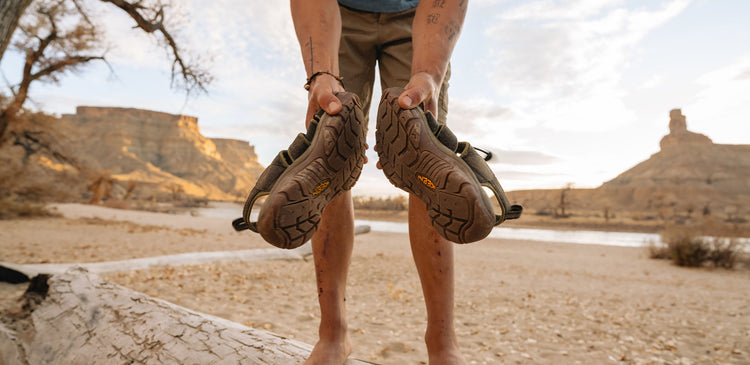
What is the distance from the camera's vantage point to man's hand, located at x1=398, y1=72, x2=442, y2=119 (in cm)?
108

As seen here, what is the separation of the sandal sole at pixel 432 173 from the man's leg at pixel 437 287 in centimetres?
33

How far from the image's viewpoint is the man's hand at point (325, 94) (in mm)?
1106

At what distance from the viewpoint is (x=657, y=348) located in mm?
2693

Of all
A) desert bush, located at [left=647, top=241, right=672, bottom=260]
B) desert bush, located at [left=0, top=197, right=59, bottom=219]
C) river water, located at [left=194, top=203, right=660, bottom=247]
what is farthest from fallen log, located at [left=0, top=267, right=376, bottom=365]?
river water, located at [left=194, top=203, right=660, bottom=247]

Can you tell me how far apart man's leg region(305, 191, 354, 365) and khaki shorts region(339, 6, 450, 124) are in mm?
584

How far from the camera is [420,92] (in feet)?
3.72

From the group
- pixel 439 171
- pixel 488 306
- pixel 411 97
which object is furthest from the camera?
pixel 488 306

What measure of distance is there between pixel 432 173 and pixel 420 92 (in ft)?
0.95

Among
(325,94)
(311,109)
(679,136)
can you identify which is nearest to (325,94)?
(325,94)

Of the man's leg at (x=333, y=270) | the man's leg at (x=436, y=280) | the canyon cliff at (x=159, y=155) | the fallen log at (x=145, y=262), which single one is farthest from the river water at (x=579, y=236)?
the canyon cliff at (x=159, y=155)

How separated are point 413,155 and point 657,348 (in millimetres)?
2882

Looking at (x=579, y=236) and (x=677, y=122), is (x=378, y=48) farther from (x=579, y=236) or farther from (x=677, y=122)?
(x=677, y=122)

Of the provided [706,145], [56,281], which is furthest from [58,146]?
[706,145]

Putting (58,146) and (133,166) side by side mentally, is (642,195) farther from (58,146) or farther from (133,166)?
(133,166)
